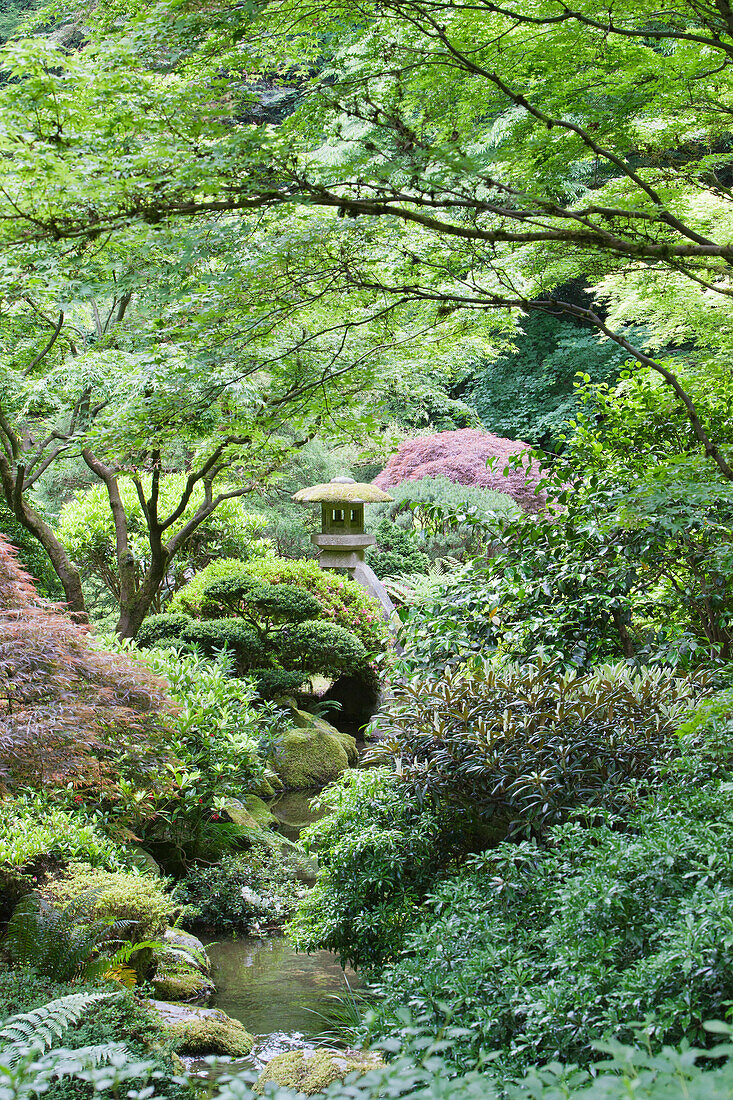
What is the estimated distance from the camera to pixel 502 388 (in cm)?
1727

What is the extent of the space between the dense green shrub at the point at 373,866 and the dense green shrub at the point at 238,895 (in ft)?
4.22

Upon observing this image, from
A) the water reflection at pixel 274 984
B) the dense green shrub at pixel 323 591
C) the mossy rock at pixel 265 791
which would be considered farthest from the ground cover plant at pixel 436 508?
the dense green shrub at pixel 323 591

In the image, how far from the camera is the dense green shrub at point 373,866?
9.53ft

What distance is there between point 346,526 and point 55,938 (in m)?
6.80

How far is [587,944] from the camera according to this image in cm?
199

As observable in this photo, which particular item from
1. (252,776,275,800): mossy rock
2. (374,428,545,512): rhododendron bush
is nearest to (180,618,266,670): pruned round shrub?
(252,776,275,800): mossy rock

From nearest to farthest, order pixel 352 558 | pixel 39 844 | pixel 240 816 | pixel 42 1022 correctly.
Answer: pixel 42 1022 → pixel 39 844 → pixel 240 816 → pixel 352 558

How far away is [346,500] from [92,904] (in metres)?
6.17

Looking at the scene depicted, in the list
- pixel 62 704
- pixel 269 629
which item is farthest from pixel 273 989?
pixel 269 629

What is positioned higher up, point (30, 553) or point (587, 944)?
point (30, 553)

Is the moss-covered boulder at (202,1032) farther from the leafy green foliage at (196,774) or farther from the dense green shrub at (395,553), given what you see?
the dense green shrub at (395,553)

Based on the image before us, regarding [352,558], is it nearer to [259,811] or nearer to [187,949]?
[259,811]

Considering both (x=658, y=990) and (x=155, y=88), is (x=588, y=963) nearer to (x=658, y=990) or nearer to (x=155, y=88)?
(x=658, y=990)

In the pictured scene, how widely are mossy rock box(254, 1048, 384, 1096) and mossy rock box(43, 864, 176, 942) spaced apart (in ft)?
2.67
